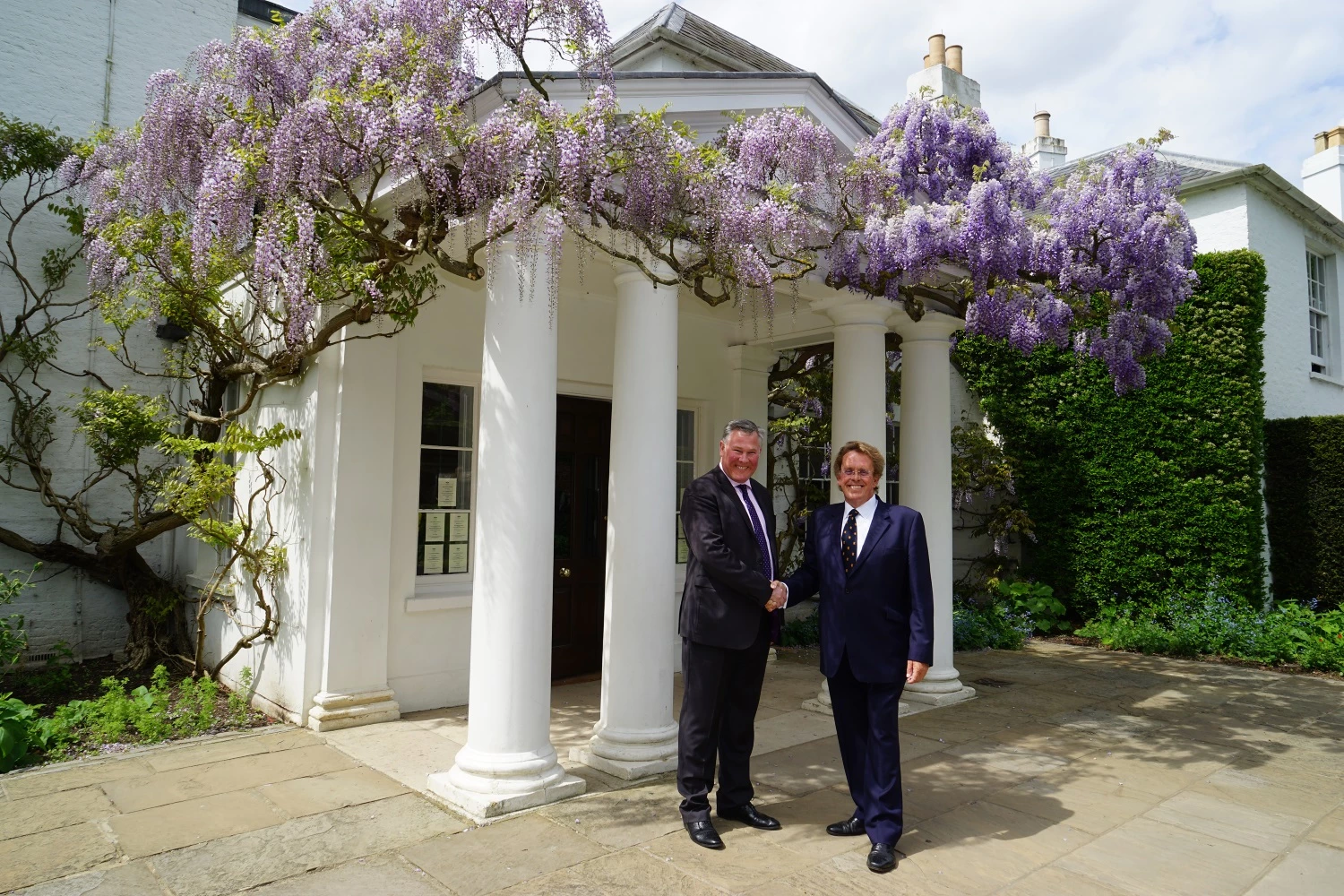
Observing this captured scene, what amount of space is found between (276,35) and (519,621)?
354 centimetres

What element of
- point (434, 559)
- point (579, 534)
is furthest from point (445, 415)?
point (579, 534)

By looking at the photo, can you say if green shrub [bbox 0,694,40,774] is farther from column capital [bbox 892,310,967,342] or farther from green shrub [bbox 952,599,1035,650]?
green shrub [bbox 952,599,1035,650]

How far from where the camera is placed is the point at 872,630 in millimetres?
3639

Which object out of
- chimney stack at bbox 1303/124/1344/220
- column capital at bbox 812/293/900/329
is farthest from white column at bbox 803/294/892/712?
chimney stack at bbox 1303/124/1344/220

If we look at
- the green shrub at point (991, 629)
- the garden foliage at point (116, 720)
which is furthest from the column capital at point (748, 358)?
the garden foliage at point (116, 720)

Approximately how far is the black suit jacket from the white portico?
0.81 m

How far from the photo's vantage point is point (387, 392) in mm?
5668

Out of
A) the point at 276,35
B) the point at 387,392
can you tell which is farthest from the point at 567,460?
the point at 276,35

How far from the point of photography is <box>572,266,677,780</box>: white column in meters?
4.62

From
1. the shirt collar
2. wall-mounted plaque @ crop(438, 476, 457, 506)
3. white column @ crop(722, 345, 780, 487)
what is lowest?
the shirt collar

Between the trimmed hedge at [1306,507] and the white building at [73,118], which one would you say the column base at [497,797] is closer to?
the white building at [73,118]

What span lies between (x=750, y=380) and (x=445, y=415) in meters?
3.08

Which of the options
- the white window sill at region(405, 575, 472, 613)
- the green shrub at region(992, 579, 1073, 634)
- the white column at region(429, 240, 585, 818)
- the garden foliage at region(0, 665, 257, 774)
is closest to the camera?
the white column at region(429, 240, 585, 818)

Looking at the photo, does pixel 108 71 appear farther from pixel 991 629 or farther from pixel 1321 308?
pixel 1321 308
